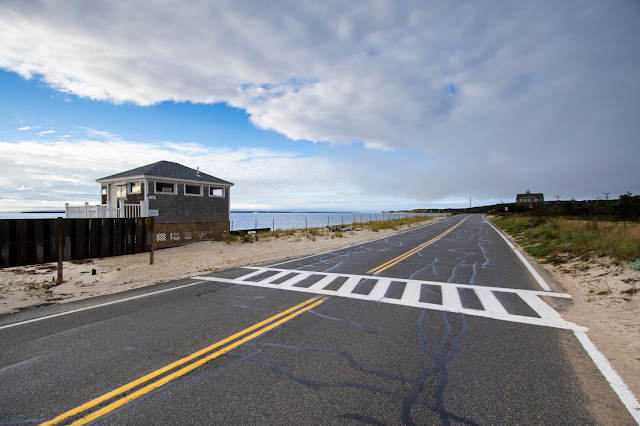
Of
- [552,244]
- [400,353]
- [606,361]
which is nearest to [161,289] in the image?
[400,353]

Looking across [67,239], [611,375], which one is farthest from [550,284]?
[67,239]

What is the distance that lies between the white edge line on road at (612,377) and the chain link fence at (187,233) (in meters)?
16.7

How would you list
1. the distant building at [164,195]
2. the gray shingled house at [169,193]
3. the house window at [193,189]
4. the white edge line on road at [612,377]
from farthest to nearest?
the house window at [193,189] < the gray shingled house at [169,193] < the distant building at [164,195] < the white edge line on road at [612,377]

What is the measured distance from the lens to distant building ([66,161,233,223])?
18922mm

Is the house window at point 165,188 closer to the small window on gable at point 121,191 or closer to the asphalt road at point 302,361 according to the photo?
the small window on gable at point 121,191

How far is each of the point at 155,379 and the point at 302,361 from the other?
5.51ft

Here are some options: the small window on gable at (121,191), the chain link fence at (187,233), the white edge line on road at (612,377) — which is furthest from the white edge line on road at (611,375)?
the small window on gable at (121,191)

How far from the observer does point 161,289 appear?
309 inches

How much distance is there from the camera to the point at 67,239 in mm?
10203

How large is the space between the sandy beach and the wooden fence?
58 centimetres

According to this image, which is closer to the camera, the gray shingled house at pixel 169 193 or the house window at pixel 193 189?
the gray shingled house at pixel 169 193

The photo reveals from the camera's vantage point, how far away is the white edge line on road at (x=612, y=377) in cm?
302

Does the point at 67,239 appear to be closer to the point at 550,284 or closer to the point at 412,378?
the point at 412,378

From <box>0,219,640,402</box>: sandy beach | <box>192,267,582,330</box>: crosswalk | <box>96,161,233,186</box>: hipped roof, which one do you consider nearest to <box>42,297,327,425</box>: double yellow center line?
<box>192,267,582,330</box>: crosswalk
